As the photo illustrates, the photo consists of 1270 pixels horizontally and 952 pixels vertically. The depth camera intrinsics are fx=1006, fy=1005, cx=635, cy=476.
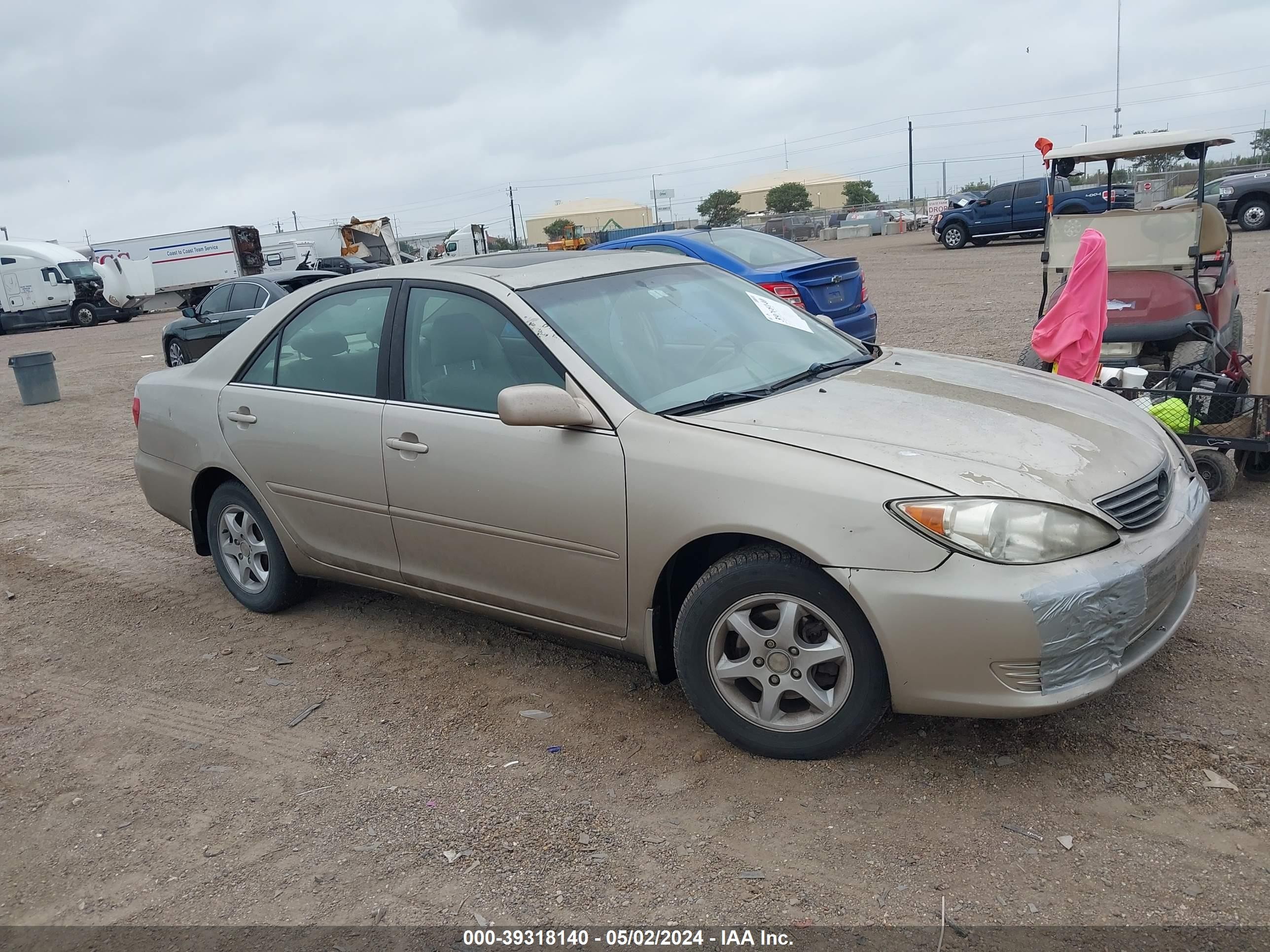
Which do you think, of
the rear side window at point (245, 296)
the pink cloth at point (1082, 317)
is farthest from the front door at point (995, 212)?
the pink cloth at point (1082, 317)

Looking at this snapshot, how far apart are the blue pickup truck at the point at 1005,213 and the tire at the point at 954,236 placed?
0.5 inches

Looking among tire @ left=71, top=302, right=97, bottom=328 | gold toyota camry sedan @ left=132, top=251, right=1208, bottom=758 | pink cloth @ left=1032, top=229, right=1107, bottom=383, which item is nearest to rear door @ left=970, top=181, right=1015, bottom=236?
pink cloth @ left=1032, top=229, right=1107, bottom=383

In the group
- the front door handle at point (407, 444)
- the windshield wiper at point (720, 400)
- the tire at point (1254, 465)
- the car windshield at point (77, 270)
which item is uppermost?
the car windshield at point (77, 270)

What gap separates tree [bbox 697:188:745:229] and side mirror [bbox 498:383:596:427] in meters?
58.1

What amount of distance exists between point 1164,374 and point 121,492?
759 centimetres

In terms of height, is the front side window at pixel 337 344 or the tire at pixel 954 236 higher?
the front side window at pixel 337 344

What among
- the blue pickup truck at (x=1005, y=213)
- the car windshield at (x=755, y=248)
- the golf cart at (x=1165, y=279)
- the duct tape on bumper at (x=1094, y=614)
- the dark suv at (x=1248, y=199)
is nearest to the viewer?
the duct tape on bumper at (x=1094, y=614)

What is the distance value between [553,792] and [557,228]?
236ft

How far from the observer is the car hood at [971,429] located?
9.85 feet

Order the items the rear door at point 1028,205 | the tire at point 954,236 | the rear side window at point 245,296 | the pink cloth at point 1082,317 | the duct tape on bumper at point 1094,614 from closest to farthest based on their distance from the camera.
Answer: the duct tape on bumper at point 1094,614, the pink cloth at point 1082,317, the rear side window at point 245,296, the rear door at point 1028,205, the tire at point 954,236

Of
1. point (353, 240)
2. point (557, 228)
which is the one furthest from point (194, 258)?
point (557, 228)

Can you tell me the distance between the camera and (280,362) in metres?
4.67

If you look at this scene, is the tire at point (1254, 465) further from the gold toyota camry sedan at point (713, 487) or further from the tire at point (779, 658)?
the tire at point (779, 658)

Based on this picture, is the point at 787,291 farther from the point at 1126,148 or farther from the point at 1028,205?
the point at 1028,205
